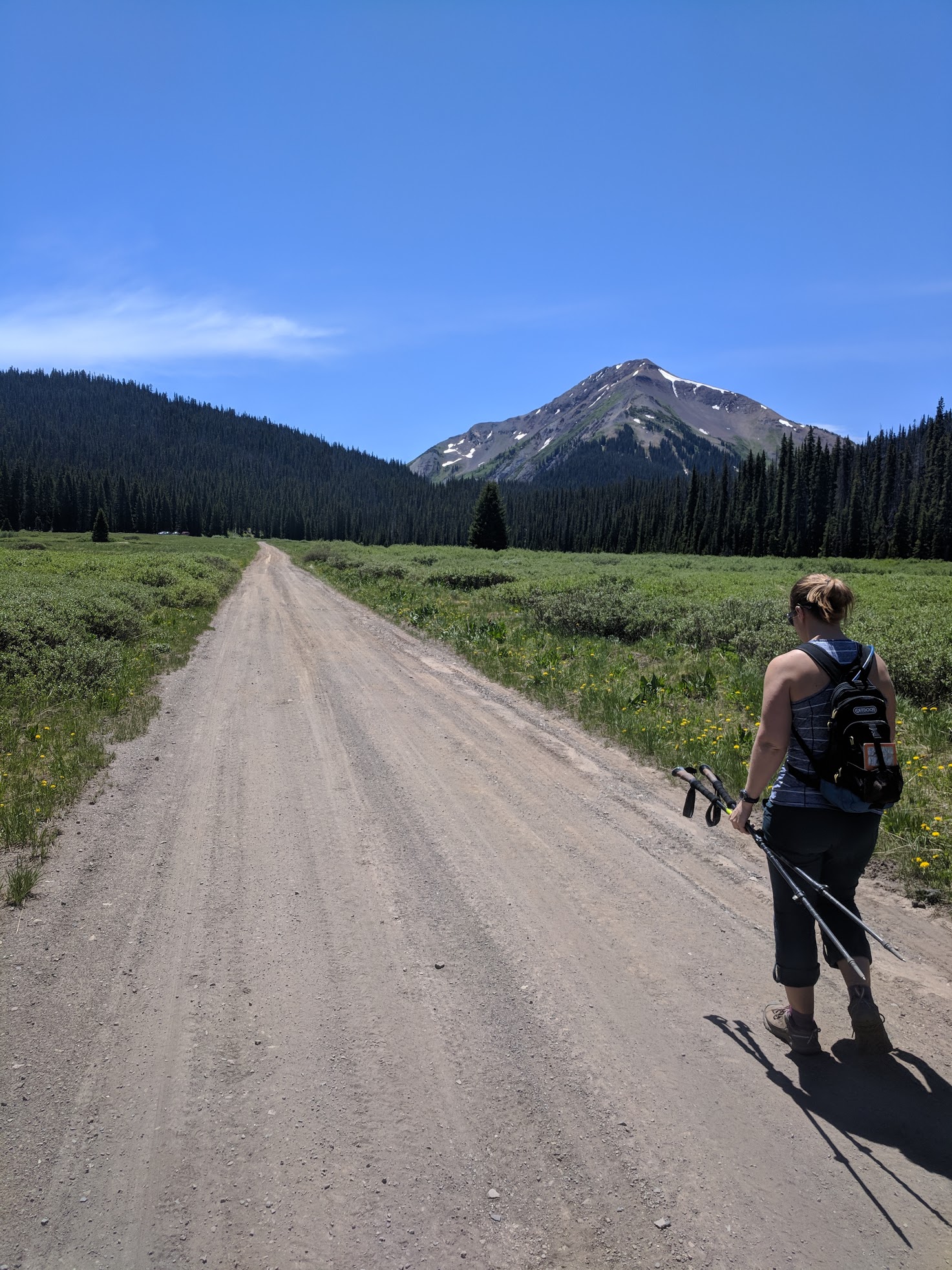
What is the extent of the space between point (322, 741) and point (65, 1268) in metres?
6.55

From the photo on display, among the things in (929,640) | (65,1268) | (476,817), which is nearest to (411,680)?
(476,817)

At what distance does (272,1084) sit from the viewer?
Result: 3.20 meters

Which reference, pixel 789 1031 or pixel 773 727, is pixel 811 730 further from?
pixel 789 1031

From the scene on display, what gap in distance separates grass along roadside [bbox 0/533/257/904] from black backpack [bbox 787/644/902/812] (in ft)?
17.7

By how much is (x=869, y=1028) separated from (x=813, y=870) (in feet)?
2.59

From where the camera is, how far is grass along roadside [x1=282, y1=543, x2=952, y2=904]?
688 cm

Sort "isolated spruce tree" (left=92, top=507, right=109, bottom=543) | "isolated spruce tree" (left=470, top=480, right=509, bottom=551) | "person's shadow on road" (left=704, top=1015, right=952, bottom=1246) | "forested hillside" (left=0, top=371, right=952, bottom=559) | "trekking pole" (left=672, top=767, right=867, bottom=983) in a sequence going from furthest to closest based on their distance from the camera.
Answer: "forested hillside" (left=0, top=371, right=952, bottom=559)
"isolated spruce tree" (left=92, top=507, right=109, bottom=543)
"isolated spruce tree" (left=470, top=480, right=509, bottom=551)
"trekking pole" (left=672, top=767, right=867, bottom=983)
"person's shadow on road" (left=704, top=1015, right=952, bottom=1246)

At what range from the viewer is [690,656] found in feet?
45.6

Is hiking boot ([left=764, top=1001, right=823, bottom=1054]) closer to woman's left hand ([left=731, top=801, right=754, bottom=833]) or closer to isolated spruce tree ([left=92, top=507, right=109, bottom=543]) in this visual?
woman's left hand ([left=731, top=801, right=754, bottom=833])

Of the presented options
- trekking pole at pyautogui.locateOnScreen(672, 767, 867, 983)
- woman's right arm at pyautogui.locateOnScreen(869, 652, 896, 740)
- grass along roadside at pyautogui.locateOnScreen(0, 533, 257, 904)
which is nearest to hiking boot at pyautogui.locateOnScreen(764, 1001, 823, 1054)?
trekking pole at pyautogui.locateOnScreen(672, 767, 867, 983)

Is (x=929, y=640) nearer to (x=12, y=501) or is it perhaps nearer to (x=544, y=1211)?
(x=544, y=1211)

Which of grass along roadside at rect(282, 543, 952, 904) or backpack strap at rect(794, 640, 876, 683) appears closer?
backpack strap at rect(794, 640, 876, 683)

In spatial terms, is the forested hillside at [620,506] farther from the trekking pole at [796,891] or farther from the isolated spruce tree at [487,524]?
the trekking pole at [796,891]

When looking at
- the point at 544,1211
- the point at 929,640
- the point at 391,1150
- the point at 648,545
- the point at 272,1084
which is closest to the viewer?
A: the point at 544,1211
